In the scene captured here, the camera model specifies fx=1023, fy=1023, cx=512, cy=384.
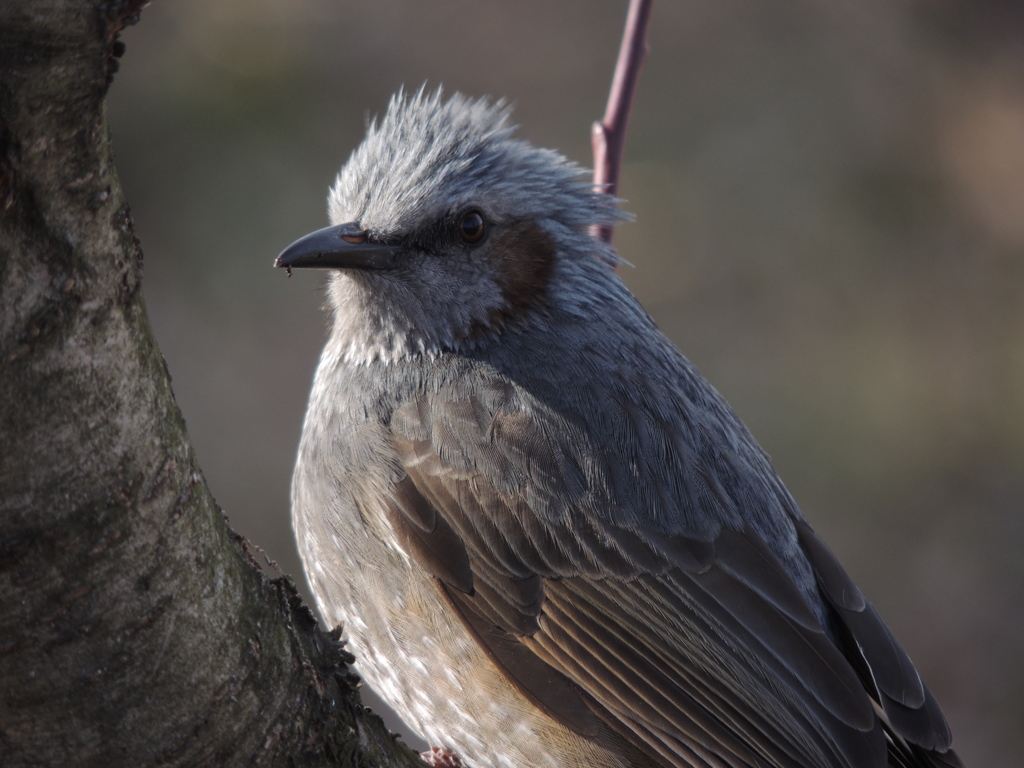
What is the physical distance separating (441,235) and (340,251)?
39 centimetres

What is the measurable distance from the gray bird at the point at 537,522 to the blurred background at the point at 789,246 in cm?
430

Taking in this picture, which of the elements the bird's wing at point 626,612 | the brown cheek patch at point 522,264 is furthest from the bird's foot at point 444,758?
the brown cheek patch at point 522,264

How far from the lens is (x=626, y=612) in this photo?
3254mm

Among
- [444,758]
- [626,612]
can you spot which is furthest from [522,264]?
[444,758]

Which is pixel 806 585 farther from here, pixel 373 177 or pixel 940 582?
Answer: pixel 940 582

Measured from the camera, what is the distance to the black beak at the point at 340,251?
3.46 m

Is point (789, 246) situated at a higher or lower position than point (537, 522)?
higher

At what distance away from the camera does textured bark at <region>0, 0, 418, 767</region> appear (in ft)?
4.69

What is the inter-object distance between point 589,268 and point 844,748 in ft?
6.39

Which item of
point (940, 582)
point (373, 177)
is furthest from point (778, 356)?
point (373, 177)

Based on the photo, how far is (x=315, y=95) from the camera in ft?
29.5

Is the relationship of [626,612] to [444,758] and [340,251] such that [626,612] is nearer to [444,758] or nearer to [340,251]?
[444,758]

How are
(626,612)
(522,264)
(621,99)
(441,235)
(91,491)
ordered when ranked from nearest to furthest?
(91,491), (626,612), (621,99), (441,235), (522,264)

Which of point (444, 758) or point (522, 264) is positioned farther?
point (522, 264)
